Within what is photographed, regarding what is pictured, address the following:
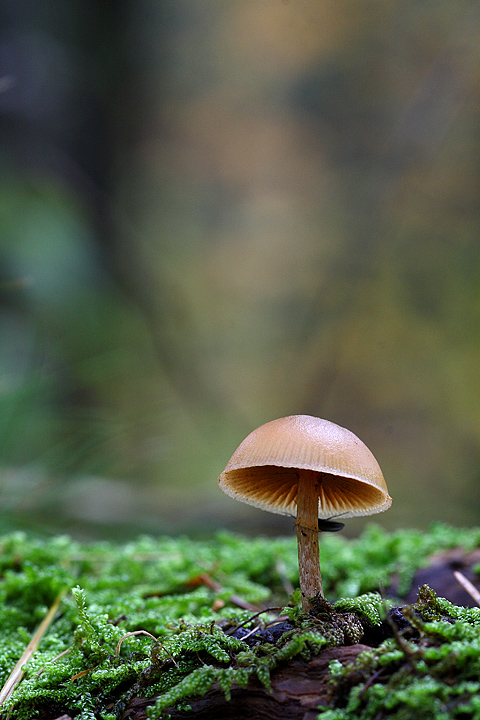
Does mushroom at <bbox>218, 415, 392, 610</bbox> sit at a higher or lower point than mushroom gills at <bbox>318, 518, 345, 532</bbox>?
higher

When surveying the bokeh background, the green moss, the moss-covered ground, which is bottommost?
the green moss

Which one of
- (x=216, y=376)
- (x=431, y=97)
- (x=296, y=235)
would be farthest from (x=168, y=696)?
(x=431, y=97)

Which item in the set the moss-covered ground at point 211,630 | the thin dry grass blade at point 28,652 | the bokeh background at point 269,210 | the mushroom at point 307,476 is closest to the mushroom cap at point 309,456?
the mushroom at point 307,476

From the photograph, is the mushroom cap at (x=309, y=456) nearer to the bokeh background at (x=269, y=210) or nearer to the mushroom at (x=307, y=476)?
the mushroom at (x=307, y=476)

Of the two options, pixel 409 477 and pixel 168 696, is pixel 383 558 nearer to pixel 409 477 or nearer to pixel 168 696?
pixel 168 696

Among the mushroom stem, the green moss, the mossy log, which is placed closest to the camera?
the green moss

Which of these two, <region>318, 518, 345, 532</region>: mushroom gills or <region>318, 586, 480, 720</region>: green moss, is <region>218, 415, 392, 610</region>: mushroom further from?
<region>318, 586, 480, 720</region>: green moss

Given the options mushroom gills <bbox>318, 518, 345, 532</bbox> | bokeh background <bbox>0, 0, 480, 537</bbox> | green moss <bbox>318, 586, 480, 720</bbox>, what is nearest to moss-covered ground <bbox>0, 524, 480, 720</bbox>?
green moss <bbox>318, 586, 480, 720</bbox>
